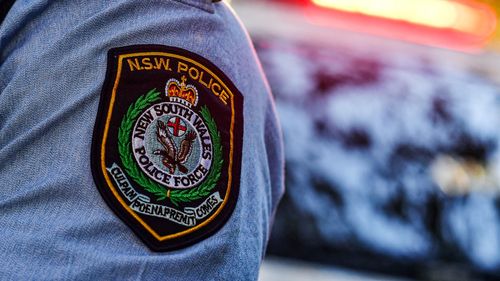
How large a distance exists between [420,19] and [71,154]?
2.35 meters

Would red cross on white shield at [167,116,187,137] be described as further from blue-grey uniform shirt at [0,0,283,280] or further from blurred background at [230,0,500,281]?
blurred background at [230,0,500,281]

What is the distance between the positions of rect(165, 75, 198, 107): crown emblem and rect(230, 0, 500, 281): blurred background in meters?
1.68

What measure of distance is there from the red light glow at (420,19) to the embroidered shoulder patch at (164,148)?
196 centimetres

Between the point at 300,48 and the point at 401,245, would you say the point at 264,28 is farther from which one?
the point at 401,245

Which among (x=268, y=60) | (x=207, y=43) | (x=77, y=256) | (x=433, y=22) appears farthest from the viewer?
(x=433, y=22)

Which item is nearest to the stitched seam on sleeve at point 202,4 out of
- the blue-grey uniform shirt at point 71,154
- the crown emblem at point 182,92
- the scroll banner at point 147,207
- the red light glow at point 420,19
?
the blue-grey uniform shirt at point 71,154

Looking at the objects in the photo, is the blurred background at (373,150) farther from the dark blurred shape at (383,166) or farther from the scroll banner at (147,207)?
the scroll banner at (147,207)

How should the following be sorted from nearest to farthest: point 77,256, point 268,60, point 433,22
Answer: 1. point 77,256
2. point 268,60
3. point 433,22

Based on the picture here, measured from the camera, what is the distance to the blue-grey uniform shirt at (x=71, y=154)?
29.9 inches

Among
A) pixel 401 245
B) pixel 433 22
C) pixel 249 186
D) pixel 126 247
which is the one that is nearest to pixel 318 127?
pixel 401 245

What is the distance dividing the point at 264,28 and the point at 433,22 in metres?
0.73

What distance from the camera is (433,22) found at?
2.94m

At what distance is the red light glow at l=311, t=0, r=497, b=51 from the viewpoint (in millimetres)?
2809

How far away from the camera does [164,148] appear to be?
81 centimetres
